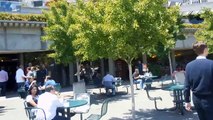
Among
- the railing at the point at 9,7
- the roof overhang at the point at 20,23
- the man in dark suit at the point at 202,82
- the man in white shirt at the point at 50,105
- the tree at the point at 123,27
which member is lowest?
the man in white shirt at the point at 50,105

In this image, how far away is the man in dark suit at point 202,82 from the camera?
541cm

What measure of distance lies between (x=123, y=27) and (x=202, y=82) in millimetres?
3968

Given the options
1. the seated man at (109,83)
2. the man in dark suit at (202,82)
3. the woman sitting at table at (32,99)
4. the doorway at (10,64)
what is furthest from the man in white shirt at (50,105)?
the doorway at (10,64)

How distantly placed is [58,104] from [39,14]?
18.3m

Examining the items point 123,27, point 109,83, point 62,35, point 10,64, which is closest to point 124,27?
point 123,27

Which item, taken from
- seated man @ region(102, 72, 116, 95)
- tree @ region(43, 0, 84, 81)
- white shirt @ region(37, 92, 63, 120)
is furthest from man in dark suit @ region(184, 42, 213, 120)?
seated man @ region(102, 72, 116, 95)

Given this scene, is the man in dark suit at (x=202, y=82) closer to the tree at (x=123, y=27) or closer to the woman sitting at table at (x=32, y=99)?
the tree at (x=123, y=27)

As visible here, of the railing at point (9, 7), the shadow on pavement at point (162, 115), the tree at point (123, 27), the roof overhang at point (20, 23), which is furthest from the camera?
the railing at point (9, 7)

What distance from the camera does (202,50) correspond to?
5559 mm

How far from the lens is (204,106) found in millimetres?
5402

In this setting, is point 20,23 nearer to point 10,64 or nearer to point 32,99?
point 10,64

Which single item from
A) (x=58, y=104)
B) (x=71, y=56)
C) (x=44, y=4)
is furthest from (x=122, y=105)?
(x=44, y=4)

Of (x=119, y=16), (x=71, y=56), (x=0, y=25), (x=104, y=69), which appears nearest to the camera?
(x=119, y=16)

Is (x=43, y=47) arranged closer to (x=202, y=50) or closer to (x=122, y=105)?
(x=122, y=105)
